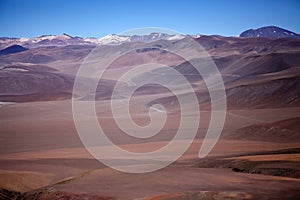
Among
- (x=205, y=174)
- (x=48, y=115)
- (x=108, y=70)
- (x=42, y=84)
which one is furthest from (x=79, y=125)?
(x=108, y=70)

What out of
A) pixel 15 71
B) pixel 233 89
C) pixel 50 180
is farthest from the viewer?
pixel 15 71

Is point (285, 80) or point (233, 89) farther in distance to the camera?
point (233, 89)

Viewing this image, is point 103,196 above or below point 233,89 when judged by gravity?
below

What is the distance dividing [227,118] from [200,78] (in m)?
76.1

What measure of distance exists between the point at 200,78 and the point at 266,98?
63.0 m

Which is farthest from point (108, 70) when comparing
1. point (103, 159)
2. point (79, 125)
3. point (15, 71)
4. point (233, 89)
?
point (103, 159)

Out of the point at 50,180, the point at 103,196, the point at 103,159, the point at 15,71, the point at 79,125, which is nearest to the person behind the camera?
the point at 103,196

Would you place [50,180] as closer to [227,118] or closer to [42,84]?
[227,118]

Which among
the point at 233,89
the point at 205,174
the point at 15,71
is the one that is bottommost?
the point at 205,174

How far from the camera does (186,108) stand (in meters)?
76.6

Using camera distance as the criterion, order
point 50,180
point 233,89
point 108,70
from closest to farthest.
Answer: point 50,180 < point 233,89 < point 108,70

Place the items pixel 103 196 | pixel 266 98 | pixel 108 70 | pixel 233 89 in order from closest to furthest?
pixel 103 196
pixel 266 98
pixel 233 89
pixel 108 70

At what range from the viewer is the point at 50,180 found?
84.6ft

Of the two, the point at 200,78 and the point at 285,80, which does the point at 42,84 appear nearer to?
the point at 200,78
